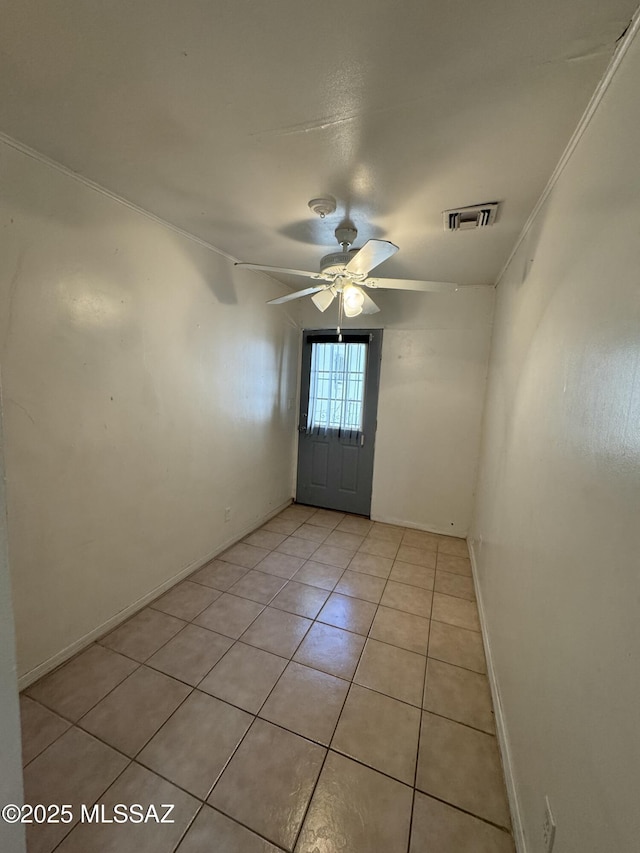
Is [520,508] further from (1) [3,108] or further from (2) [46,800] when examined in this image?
(1) [3,108]

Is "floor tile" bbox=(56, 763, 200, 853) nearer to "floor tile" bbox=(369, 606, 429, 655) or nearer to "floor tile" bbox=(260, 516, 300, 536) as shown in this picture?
"floor tile" bbox=(369, 606, 429, 655)

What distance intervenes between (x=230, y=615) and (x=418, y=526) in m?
2.15

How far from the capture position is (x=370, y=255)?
166 centimetres

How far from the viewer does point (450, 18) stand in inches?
34.3

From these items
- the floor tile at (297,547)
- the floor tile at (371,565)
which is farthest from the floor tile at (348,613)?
the floor tile at (297,547)

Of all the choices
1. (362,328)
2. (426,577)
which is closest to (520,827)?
(426,577)

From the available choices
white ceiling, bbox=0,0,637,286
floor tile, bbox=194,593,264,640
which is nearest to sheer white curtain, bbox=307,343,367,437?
white ceiling, bbox=0,0,637,286

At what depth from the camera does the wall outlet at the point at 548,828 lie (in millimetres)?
900

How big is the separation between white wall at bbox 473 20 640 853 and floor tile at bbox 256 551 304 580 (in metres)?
1.53

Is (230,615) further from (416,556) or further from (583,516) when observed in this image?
(583,516)

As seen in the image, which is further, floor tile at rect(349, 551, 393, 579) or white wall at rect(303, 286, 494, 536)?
white wall at rect(303, 286, 494, 536)

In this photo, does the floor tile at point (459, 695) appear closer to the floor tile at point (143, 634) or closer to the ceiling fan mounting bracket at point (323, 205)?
the floor tile at point (143, 634)

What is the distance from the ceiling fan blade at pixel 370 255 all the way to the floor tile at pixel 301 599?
6.95ft

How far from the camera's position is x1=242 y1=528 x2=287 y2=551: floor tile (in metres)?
3.09
